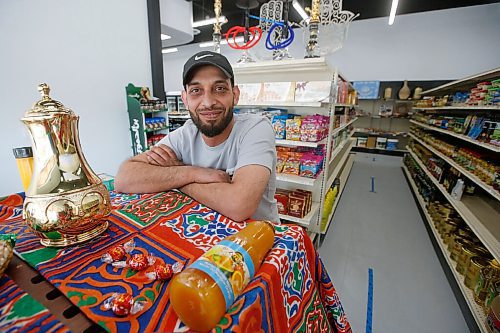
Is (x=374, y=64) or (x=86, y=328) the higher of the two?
(x=374, y=64)

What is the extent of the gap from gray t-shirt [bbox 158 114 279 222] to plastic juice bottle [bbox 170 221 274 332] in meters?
0.64

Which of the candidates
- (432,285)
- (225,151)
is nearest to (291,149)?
(225,151)

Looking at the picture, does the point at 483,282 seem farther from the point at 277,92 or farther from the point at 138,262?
the point at 138,262

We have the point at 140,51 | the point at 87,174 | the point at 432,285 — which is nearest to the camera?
the point at 87,174

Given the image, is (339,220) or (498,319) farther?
(339,220)

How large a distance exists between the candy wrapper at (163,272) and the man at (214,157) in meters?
0.31

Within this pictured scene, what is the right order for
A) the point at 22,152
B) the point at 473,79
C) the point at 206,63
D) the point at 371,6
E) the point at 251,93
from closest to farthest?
the point at 22,152 → the point at 206,63 → the point at 251,93 → the point at 473,79 → the point at 371,6

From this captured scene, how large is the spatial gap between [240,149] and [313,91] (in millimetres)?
1188

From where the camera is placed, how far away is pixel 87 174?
0.65m

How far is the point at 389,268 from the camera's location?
2.32 meters

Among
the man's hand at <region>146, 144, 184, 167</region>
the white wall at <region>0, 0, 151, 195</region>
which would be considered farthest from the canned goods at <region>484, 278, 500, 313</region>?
the white wall at <region>0, 0, 151, 195</region>

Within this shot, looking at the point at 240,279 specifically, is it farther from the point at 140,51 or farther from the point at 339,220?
the point at 140,51

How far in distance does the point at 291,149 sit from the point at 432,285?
70.2 inches

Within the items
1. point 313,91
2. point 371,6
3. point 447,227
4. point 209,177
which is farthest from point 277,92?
point 371,6
